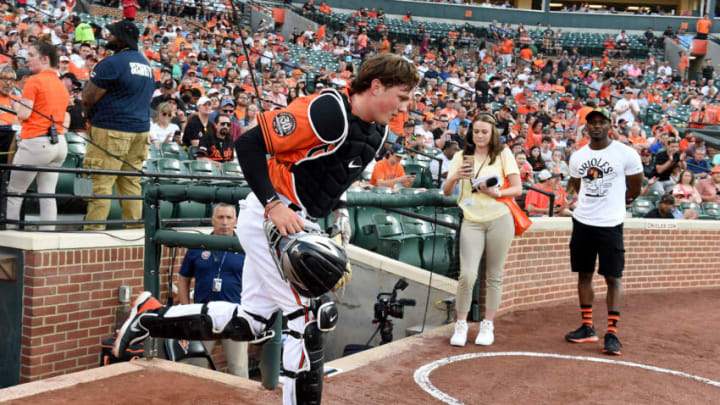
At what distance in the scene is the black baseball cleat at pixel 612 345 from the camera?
5.77 metres

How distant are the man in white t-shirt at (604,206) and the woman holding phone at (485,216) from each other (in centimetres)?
70

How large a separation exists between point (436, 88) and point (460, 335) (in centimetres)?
1704

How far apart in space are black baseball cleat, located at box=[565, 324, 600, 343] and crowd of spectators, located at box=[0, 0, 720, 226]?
121 cm

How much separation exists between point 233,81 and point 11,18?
5717mm

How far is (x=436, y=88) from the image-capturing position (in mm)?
22141

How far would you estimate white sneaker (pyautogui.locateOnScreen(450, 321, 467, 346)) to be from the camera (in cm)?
576

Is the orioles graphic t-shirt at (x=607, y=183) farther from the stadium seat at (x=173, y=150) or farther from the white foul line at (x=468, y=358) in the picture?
the stadium seat at (x=173, y=150)

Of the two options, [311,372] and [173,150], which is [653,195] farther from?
[311,372]

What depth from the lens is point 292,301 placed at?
3363 millimetres

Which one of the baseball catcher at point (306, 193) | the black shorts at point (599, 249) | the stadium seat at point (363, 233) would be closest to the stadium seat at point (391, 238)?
the stadium seat at point (363, 233)

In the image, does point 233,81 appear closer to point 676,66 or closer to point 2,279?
point 2,279

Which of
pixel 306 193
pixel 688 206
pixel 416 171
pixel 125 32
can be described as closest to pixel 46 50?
pixel 125 32

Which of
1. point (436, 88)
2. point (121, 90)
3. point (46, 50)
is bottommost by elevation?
point (121, 90)

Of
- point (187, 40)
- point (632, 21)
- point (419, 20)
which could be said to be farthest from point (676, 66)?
point (187, 40)
